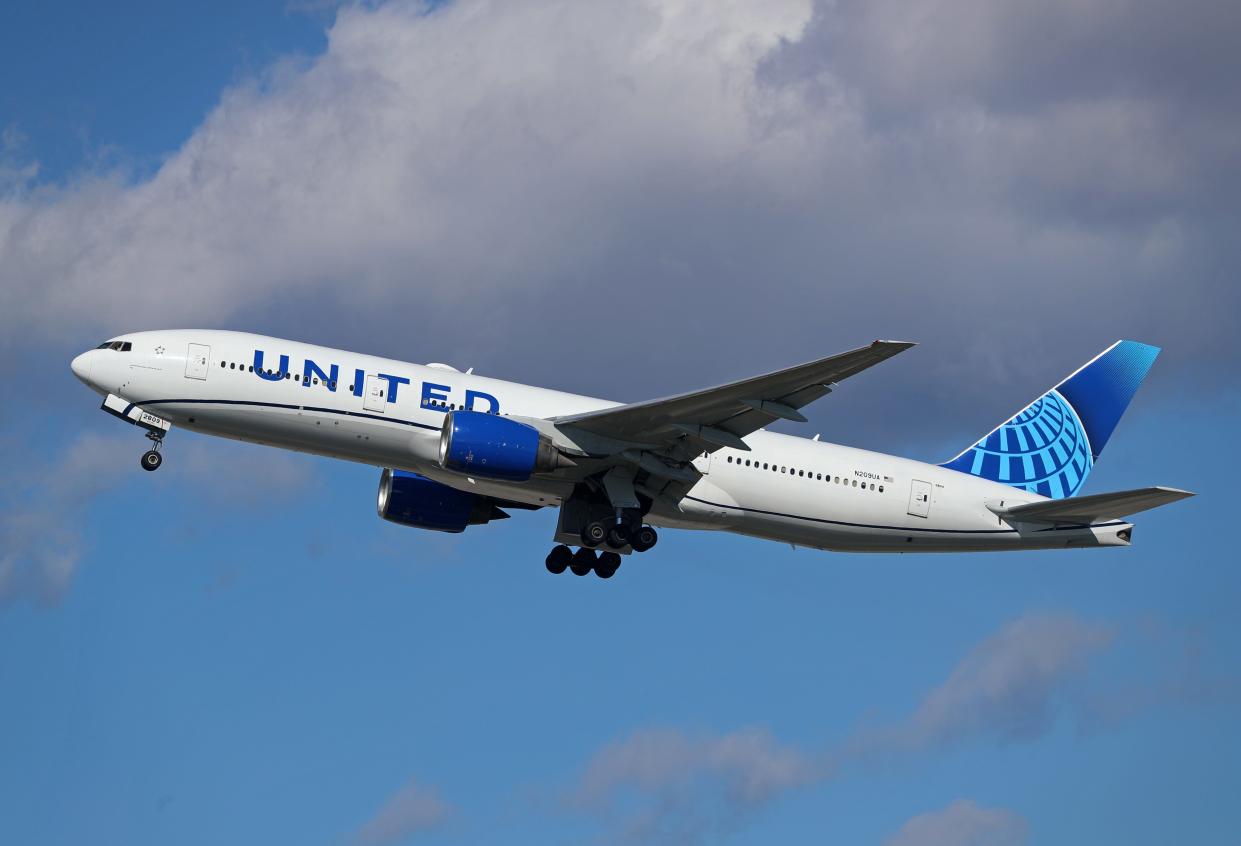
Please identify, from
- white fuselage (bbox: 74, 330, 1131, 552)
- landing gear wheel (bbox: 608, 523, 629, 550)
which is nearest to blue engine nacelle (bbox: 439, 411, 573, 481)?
white fuselage (bbox: 74, 330, 1131, 552)

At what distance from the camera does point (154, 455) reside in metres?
37.3

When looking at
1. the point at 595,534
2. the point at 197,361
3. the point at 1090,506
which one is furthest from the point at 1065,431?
the point at 197,361

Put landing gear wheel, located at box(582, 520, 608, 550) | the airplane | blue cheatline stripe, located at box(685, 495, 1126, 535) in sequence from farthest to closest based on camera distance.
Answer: blue cheatline stripe, located at box(685, 495, 1126, 535) < landing gear wheel, located at box(582, 520, 608, 550) < the airplane

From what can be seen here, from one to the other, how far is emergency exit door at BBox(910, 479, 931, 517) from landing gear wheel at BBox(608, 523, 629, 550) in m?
7.52

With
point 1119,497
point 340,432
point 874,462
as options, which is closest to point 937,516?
point 874,462

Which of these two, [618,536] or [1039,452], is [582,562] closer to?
[618,536]

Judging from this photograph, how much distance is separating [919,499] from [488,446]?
11767mm

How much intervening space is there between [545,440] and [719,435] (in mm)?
4111

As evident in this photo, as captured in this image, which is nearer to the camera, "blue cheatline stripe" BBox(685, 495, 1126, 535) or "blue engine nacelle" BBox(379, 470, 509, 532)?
"blue cheatline stripe" BBox(685, 495, 1126, 535)

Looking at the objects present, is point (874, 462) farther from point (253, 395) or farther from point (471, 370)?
point (253, 395)

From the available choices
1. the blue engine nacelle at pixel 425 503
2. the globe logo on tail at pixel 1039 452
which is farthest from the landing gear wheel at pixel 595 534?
the globe logo on tail at pixel 1039 452

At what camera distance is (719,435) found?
121ft

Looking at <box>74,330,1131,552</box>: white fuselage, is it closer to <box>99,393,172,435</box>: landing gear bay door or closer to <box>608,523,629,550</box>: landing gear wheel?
<box>99,393,172,435</box>: landing gear bay door

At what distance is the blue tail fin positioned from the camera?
4372cm
